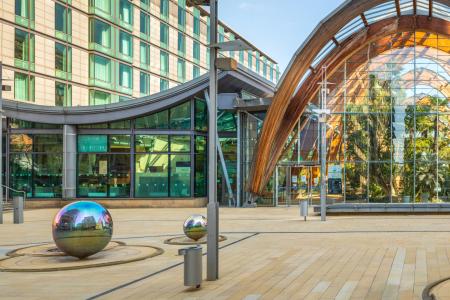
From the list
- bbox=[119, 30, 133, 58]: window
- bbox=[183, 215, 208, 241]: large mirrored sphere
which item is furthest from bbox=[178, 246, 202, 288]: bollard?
bbox=[119, 30, 133, 58]: window

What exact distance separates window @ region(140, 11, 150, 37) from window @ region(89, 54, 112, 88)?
750 centimetres

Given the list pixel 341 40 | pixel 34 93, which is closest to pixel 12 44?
pixel 34 93

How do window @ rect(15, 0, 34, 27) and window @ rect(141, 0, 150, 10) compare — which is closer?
window @ rect(15, 0, 34, 27)

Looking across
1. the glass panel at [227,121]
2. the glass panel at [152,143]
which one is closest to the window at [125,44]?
the glass panel at [227,121]

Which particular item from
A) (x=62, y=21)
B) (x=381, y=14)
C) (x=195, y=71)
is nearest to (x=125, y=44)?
(x=62, y=21)

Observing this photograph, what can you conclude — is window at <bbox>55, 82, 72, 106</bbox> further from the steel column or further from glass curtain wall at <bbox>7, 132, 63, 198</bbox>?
the steel column

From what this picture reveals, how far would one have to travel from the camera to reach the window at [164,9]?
218ft

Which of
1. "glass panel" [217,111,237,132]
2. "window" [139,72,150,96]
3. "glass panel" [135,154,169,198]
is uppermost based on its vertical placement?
"window" [139,72,150,96]

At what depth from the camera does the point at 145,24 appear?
63.1 metres

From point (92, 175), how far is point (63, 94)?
13356mm

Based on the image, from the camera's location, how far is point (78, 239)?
1367 centimetres

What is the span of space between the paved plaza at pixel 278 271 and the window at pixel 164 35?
48592 mm

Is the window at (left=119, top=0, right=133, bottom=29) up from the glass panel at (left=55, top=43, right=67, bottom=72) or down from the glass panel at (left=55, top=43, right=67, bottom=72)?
up

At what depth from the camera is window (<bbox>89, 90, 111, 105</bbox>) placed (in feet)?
181
